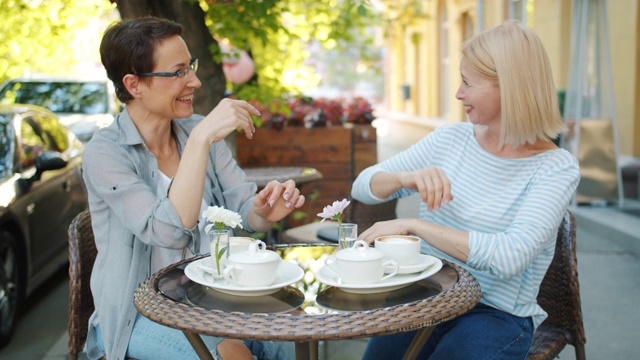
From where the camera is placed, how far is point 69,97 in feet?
30.3

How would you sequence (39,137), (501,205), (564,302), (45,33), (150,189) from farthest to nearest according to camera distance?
(45,33) → (39,137) → (564,302) → (501,205) → (150,189)

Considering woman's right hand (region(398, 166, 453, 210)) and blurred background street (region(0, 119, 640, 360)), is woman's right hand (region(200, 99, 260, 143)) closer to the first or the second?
woman's right hand (region(398, 166, 453, 210))

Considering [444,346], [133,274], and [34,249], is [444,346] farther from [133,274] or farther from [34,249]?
[34,249]

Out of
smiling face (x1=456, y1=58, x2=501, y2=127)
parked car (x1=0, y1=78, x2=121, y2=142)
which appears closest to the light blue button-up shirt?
smiling face (x1=456, y1=58, x2=501, y2=127)

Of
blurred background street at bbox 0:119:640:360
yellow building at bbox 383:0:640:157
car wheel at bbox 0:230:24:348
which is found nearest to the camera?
blurred background street at bbox 0:119:640:360

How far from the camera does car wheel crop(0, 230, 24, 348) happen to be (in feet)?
15.2

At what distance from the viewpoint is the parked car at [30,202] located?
479 centimetres

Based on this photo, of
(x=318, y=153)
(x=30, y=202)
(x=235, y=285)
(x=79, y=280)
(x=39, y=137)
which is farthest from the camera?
(x=318, y=153)

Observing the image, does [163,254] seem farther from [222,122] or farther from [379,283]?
[379,283]

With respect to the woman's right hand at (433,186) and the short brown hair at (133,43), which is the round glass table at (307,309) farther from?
the short brown hair at (133,43)

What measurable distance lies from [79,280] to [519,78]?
5.25 ft

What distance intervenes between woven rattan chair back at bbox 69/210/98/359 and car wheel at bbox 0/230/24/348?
6.88 feet

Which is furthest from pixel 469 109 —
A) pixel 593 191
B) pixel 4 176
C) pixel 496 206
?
pixel 593 191

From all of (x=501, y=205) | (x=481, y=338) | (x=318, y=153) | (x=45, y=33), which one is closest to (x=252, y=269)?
(x=481, y=338)
